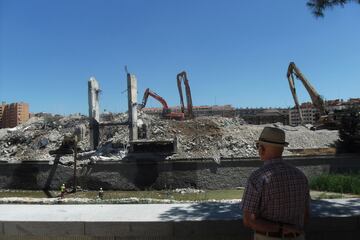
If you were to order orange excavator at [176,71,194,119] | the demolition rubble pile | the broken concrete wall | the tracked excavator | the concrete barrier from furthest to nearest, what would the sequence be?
orange excavator at [176,71,194,119] < the tracked excavator < the demolition rubble pile < the broken concrete wall < the concrete barrier

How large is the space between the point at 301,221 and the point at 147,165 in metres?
23.2

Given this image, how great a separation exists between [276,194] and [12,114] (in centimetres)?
6481

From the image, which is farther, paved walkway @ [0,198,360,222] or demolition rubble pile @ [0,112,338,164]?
demolition rubble pile @ [0,112,338,164]

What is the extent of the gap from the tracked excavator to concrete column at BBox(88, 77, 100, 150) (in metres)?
16.7

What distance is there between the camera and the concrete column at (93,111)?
31422mm

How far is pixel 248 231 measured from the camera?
10.8 ft

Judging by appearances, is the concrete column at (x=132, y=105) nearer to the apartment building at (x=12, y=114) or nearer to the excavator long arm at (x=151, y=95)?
the excavator long arm at (x=151, y=95)

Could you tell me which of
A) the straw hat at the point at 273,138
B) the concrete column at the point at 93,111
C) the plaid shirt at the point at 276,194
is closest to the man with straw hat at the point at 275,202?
the plaid shirt at the point at 276,194

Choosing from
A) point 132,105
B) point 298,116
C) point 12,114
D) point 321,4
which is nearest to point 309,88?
point 298,116

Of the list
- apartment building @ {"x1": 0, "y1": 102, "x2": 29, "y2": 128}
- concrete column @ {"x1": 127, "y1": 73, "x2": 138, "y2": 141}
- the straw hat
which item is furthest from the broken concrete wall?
apartment building @ {"x1": 0, "y1": 102, "x2": 29, "y2": 128}

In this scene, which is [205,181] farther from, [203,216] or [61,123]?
[203,216]

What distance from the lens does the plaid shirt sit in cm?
265

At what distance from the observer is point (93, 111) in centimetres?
3177

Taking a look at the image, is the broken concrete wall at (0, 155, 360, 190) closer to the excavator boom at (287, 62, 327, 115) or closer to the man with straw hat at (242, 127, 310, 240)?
the excavator boom at (287, 62, 327, 115)
